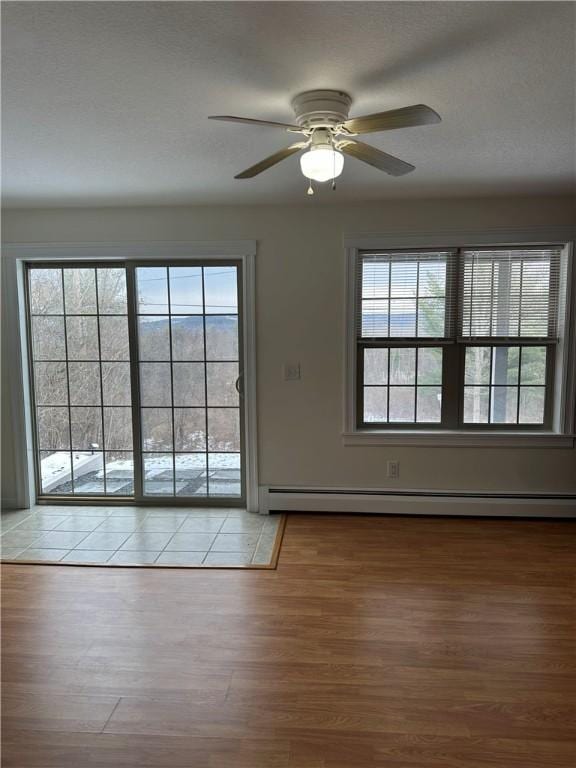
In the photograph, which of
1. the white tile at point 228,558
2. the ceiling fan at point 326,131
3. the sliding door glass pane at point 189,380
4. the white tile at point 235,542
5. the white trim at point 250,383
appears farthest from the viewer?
the sliding door glass pane at point 189,380

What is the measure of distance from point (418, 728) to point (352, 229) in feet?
10.1

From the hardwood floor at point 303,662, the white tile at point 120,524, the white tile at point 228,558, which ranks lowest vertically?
the hardwood floor at point 303,662

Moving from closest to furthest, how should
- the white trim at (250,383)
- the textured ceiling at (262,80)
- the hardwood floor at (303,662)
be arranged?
the textured ceiling at (262,80) → the hardwood floor at (303,662) → the white trim at (250,383)

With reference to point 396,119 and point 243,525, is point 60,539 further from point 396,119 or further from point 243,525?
point 396,119

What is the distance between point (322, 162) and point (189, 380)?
8.01 ft

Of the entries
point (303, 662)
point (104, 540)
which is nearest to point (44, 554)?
point (104, 540)

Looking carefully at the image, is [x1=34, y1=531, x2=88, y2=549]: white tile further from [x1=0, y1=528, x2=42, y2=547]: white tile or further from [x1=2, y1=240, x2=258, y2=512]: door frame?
Answer: [x1=2, y1=240, x2=258, y2=512]: door frame

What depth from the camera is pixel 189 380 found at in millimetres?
3984

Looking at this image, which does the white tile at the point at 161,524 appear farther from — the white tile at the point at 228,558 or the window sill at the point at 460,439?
the window sill at the point at 460,439

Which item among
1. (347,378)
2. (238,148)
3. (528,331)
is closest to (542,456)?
(528,331)

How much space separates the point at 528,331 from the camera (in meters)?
3.70

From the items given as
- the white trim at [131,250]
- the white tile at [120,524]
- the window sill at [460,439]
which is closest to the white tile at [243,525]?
the white tile at [120,524]

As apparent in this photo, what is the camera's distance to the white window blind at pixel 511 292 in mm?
3635

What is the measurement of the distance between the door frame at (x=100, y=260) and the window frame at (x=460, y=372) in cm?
76
